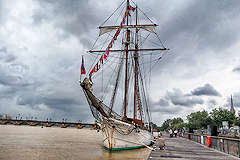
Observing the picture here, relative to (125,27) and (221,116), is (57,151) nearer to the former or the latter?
(125,27)

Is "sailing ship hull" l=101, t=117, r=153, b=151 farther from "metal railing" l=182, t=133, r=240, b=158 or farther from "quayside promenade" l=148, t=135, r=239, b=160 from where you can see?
"metal railing" l=182, t=133, r=240, b=158

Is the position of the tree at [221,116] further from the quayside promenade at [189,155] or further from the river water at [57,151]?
the quayside promenade at [189,155]

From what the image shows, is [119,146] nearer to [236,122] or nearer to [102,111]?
[102,111]

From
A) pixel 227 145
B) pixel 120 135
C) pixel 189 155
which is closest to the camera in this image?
pixel 189 155

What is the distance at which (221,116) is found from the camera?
70.9m

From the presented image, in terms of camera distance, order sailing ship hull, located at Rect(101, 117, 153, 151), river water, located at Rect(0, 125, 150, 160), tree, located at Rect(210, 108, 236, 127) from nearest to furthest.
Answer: river water, located at Rect(0, 125, 150, 160) → sailing ship hull, located at Rect(101, 117, 153, 151) → tree, located at Rect(210, 108, 236, 127)

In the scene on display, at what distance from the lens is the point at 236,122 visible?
66875 millimetres

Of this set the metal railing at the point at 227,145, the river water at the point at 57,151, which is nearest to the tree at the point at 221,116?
the river water at the point at 57,151

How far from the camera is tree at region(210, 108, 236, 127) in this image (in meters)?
69.1

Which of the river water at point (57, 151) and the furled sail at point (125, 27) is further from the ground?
the furled sail at point (125, 27)

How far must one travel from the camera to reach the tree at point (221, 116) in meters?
69.1

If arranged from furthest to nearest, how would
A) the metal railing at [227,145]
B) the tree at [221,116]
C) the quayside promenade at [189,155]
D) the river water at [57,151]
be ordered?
the tree at [221,116] → the river water at [57,151] → the metal railing at [227,145] → the quayside promenade at [189,155]

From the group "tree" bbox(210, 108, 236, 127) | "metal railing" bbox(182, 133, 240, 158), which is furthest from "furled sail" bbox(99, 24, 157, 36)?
"tree" bbox(210, 108, 236, 127)

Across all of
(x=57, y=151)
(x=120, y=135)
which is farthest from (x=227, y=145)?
(x=57, y=151)
